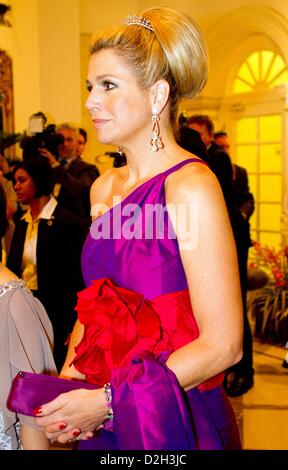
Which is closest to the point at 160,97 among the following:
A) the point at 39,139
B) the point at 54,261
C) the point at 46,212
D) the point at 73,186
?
the point at 54,261

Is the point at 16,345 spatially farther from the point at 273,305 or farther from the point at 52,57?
the point at 52,57

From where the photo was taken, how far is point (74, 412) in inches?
46.9

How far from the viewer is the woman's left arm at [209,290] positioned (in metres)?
1.19

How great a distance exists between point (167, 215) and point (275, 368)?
3.48 m

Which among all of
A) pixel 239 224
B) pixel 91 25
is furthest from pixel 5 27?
pixel 239 224

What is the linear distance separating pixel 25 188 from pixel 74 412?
2384 millimetres

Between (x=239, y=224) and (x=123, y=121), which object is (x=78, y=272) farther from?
(x=123, y=121)

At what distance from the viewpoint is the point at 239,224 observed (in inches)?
143

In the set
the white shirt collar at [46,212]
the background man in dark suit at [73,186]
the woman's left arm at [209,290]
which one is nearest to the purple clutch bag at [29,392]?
the woman's left arm at [209,290]

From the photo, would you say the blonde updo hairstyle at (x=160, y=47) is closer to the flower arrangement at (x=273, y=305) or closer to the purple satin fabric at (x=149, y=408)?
the purple satin fabric at (x=149, y=408)

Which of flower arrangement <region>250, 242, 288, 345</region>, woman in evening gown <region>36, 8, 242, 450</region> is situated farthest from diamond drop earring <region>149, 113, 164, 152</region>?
flower arrangement <region>250, 242, 288, 345</region>

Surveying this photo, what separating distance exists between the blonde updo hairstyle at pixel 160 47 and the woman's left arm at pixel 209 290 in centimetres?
31

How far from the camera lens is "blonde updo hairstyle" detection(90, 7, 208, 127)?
135 cm

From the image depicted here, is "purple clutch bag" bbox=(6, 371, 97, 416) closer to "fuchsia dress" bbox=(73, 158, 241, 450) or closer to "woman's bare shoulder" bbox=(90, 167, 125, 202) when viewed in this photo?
"fuchsia dress" bbox=(73, 158, 241, 450)
